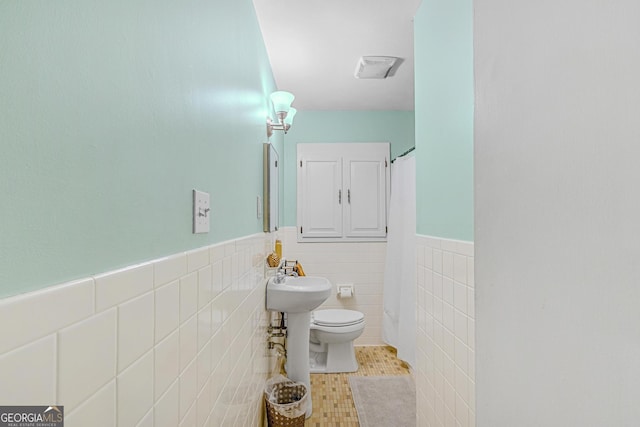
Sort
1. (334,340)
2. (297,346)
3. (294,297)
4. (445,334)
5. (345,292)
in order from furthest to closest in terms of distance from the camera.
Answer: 1. (345,292)
2. (334,340)
3. (297,346)
4. (294,297)
5. (445,334)

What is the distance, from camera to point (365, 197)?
11.0 feet

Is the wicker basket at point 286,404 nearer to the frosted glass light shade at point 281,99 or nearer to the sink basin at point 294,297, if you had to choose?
the sink basin at point 294,297

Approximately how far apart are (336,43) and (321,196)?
5.10ft

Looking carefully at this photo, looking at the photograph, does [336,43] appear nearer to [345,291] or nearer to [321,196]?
[321,196]

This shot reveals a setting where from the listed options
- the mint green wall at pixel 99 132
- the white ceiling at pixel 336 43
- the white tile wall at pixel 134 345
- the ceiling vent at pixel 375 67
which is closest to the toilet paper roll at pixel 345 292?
the white ceiling at pixel 336 43

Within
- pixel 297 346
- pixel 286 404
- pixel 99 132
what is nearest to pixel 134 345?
pixel 99 132

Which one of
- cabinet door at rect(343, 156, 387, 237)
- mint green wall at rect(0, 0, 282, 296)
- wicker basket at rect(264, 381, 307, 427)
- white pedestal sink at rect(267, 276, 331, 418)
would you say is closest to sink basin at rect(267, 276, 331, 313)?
white pedestal sink at rect(267, 276, 331, 418)

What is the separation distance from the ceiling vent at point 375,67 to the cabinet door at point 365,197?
972 mm

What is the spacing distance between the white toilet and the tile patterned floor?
8 cm

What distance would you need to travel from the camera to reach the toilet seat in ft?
8.76

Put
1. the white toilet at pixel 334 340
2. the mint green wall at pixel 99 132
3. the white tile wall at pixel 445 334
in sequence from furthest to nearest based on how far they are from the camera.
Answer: the white toilet at pixel 334 340 → the white tile wall at pixel 445 334 → the mint green wall at pixel 99 132

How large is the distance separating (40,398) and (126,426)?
0.22 m

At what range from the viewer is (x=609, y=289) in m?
0.30

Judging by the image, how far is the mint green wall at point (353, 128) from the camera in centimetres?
337
